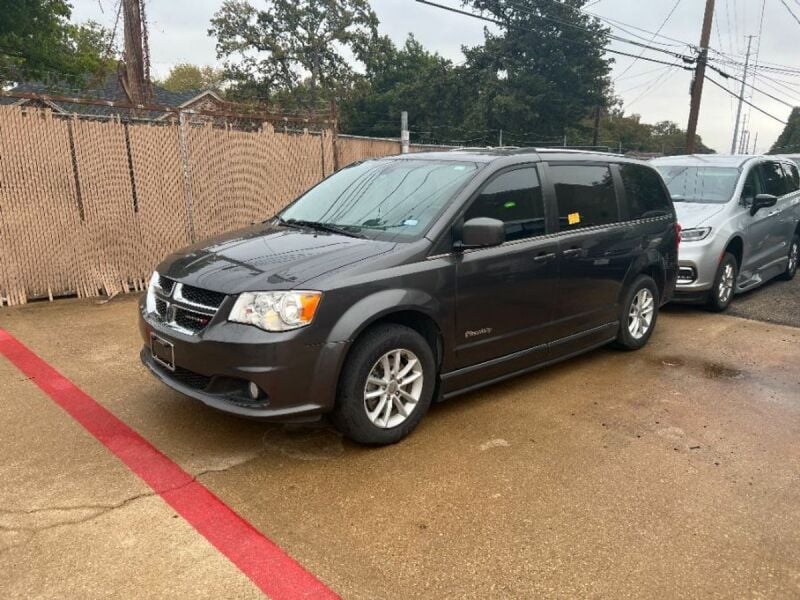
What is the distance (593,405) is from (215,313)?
9.23 ft

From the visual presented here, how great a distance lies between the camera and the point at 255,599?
95.1 inches

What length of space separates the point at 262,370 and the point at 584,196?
3103 millimetres

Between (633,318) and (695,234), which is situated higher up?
(695,234)

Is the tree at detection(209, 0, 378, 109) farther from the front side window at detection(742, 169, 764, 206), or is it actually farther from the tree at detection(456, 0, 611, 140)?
the front side window at detection(742, 169, 764, 206)

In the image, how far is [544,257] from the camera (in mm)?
4523

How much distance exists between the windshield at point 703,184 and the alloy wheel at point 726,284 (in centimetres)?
86

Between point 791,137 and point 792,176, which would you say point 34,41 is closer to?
point 792,176

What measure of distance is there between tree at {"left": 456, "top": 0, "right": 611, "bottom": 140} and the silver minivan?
3254 cm

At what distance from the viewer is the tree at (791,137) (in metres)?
71.8

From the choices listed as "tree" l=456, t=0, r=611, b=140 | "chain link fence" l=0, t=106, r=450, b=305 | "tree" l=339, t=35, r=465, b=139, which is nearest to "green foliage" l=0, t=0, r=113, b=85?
"chain link fence" l=0, t=106, r=450, b=305

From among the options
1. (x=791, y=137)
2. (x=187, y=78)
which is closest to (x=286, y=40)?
(x=187, y=78)

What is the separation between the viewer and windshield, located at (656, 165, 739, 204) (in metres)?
7.63

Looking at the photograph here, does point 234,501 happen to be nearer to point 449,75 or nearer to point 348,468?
point 348,468

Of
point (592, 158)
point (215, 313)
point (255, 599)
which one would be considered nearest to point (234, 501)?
point (255, 599)
